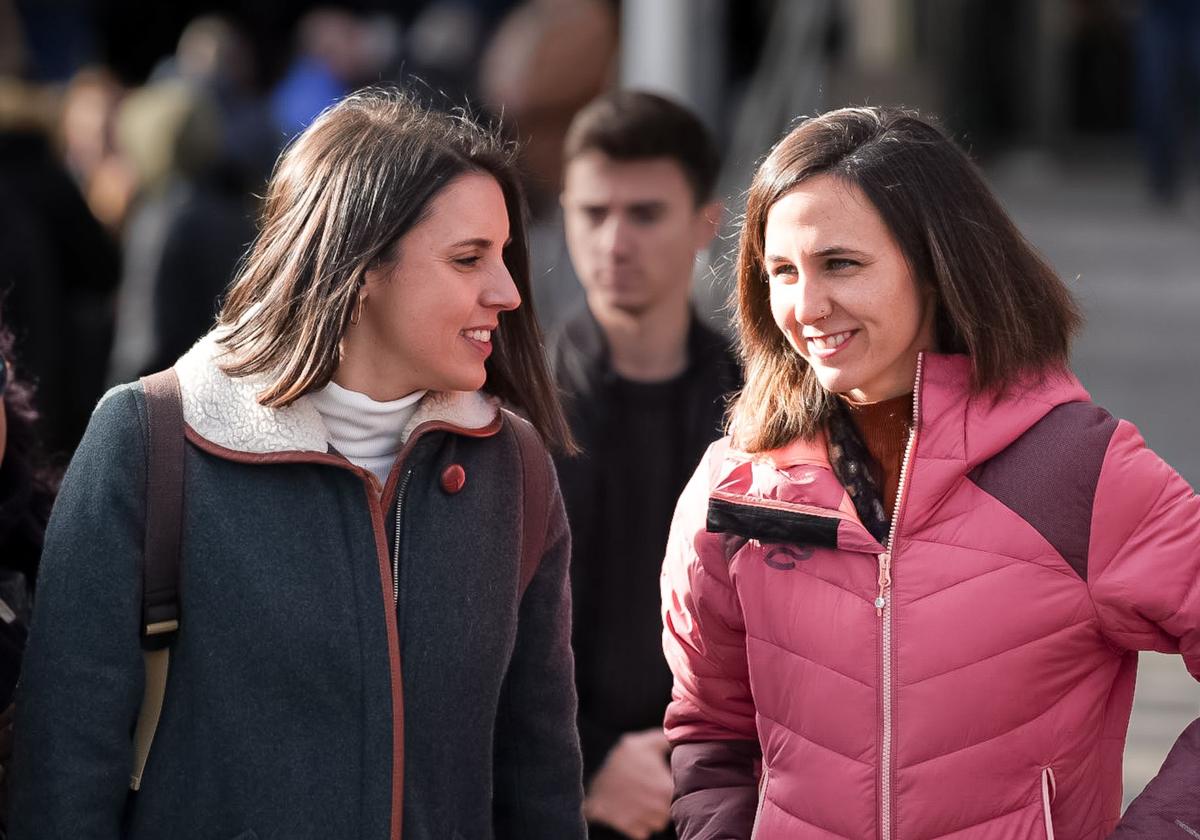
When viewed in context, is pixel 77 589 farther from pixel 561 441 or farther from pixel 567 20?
pixel 567 20

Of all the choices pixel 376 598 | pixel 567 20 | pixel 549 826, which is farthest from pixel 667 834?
pixel 567 20

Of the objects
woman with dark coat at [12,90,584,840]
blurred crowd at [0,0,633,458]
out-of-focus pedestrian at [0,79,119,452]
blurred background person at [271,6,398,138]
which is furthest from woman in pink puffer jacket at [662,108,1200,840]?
blurred background person at [271,6,398,138]

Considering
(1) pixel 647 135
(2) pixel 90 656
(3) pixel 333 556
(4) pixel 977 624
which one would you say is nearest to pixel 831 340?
(4) pixel 977 624

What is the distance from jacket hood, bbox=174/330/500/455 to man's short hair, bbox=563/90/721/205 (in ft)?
5.73

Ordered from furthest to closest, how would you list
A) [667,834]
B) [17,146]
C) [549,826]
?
1. [17,146]
2. [667,834]
3. [549,826]

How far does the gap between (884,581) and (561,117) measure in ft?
14.9

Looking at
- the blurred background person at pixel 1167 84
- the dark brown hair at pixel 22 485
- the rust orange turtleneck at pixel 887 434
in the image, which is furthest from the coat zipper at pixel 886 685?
the blurred background person at pixel 1167 84

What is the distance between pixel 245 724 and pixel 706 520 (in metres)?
0.76

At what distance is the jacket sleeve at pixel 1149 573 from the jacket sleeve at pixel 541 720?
0.88 meters

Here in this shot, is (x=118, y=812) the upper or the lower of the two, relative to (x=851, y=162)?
lower

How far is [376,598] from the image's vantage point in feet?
8.87

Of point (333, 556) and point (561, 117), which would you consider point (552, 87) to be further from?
point (333, 556)

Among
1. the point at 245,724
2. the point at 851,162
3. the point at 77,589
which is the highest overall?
the point at 851,162

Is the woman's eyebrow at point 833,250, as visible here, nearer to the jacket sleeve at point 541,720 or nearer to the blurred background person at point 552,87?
the jacket sleeve at point 541,720
